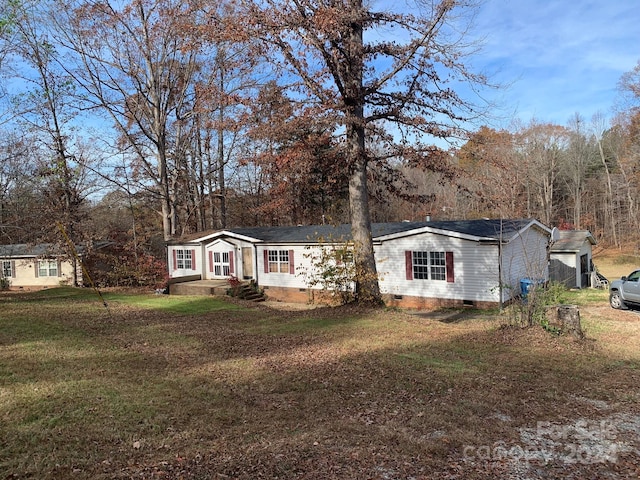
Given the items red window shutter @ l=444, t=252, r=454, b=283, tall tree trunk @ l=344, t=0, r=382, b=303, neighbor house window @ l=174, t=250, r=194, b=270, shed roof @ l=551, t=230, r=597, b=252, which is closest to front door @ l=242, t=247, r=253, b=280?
neighbor house window @ l=174, t=250, r=194, b=270

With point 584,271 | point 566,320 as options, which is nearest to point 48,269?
point 566,320

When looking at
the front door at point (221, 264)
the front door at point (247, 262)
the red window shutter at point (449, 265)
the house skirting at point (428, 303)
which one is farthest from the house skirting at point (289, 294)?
the red window shutter at point (449, 265)

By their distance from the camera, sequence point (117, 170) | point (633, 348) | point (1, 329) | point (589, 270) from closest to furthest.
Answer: point (633, 348) → point (1, 329) → point (589, 270) → point (117, 170)

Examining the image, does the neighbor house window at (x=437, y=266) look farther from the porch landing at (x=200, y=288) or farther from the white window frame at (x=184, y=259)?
the white window frame at (x=184, y=259)

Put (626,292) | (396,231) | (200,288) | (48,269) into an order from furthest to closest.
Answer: (48,269) → (200,288) → (396,231) → (626,292)

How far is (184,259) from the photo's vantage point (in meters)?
26.4

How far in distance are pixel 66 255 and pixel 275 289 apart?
13.9m

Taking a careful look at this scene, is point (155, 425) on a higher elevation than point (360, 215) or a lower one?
lower

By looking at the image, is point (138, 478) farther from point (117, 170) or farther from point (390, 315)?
point (117, 170)

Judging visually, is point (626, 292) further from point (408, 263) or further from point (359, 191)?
point (359, 191)

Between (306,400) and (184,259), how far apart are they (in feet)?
73.2

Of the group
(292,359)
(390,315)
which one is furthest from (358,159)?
(292,359)

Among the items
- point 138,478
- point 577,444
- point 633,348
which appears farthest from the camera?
point 633,348

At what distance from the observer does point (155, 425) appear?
15.5ft
